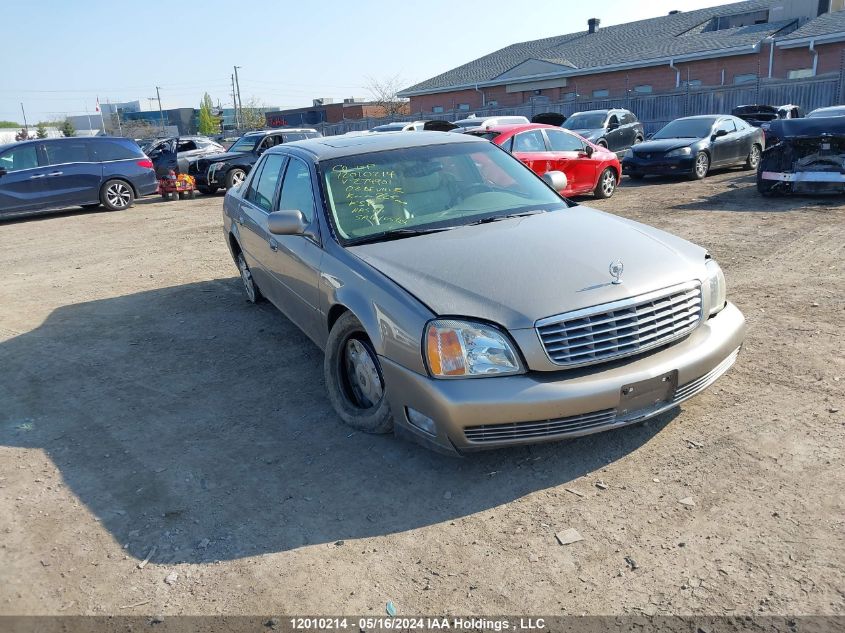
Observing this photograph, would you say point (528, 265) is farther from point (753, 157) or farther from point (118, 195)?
point (753, 157)

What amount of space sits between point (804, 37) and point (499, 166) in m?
28.8

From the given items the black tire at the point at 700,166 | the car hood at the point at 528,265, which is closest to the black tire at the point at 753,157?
the black tire at the point at 700,166

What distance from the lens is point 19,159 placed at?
14.4m

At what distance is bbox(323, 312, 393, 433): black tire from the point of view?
12.3 ft

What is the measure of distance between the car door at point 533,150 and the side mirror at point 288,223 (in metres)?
8.17

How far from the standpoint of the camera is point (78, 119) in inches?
4299

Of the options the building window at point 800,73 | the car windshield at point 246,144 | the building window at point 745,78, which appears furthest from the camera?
the building window at point 745,78

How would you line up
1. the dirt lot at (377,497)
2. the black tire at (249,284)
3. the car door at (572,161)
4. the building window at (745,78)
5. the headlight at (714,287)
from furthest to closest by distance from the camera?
the building window at (745,78) < the car door at (572,161) < the black tire at (249,284) < the headlight at (714,287) < the dirt lot at (377,497)

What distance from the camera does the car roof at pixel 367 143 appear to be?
476cm

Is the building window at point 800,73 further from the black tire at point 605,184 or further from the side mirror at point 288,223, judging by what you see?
the side mirror at point 288,223

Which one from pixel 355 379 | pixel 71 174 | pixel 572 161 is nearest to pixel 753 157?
pixel 572 161

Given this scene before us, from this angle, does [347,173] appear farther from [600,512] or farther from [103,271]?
[103,271]

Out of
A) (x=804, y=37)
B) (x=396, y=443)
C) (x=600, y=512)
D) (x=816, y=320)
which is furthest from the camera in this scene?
Answer: (x=804, y=37)

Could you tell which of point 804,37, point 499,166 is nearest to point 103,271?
point 499,166
